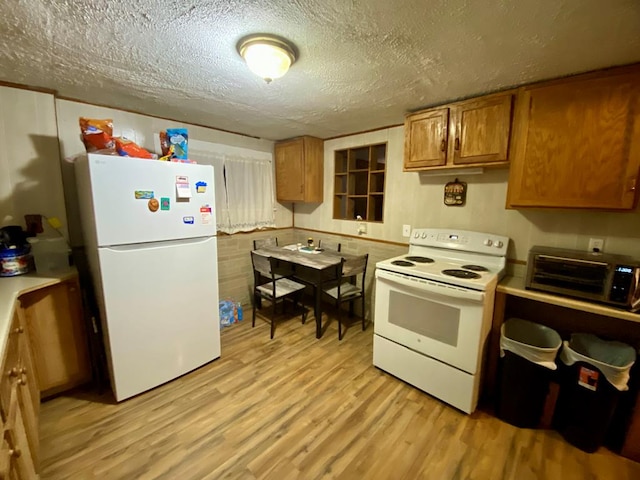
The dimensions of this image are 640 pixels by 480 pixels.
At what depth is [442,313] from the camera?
1.86 meters

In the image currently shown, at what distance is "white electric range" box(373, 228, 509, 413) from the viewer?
1754 millimetres

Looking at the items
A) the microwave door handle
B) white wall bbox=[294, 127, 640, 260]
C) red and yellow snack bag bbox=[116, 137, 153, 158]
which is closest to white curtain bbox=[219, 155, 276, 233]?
white wall bbox=[294, 127, 640, 260]

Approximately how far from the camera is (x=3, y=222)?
1891mm

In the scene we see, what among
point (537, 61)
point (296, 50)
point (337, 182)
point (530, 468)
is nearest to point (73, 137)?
point (296, 50)

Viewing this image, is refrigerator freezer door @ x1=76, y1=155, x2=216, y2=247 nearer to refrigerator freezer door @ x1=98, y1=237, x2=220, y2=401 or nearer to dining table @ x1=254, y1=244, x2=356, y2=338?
refrigerator freezer door @ x1=98, y1=237, x2=220, y2=401

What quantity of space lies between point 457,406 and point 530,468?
44 cm

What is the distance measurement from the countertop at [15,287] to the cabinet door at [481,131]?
2676 millimetres

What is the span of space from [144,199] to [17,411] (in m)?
1.17

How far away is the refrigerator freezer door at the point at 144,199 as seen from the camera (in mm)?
1625

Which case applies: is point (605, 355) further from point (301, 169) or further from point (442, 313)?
point (301, 169)

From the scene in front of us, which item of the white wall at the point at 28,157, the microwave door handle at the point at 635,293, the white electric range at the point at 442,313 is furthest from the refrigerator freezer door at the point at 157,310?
the microwave door handle at the point at 635,293

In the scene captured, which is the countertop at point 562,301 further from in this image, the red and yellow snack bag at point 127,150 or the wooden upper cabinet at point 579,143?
the red and yellow snack bag at point 127,150

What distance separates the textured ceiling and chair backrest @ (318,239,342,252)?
1.71 m

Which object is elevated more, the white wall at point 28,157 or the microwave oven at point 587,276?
the white wall at point 28,157
